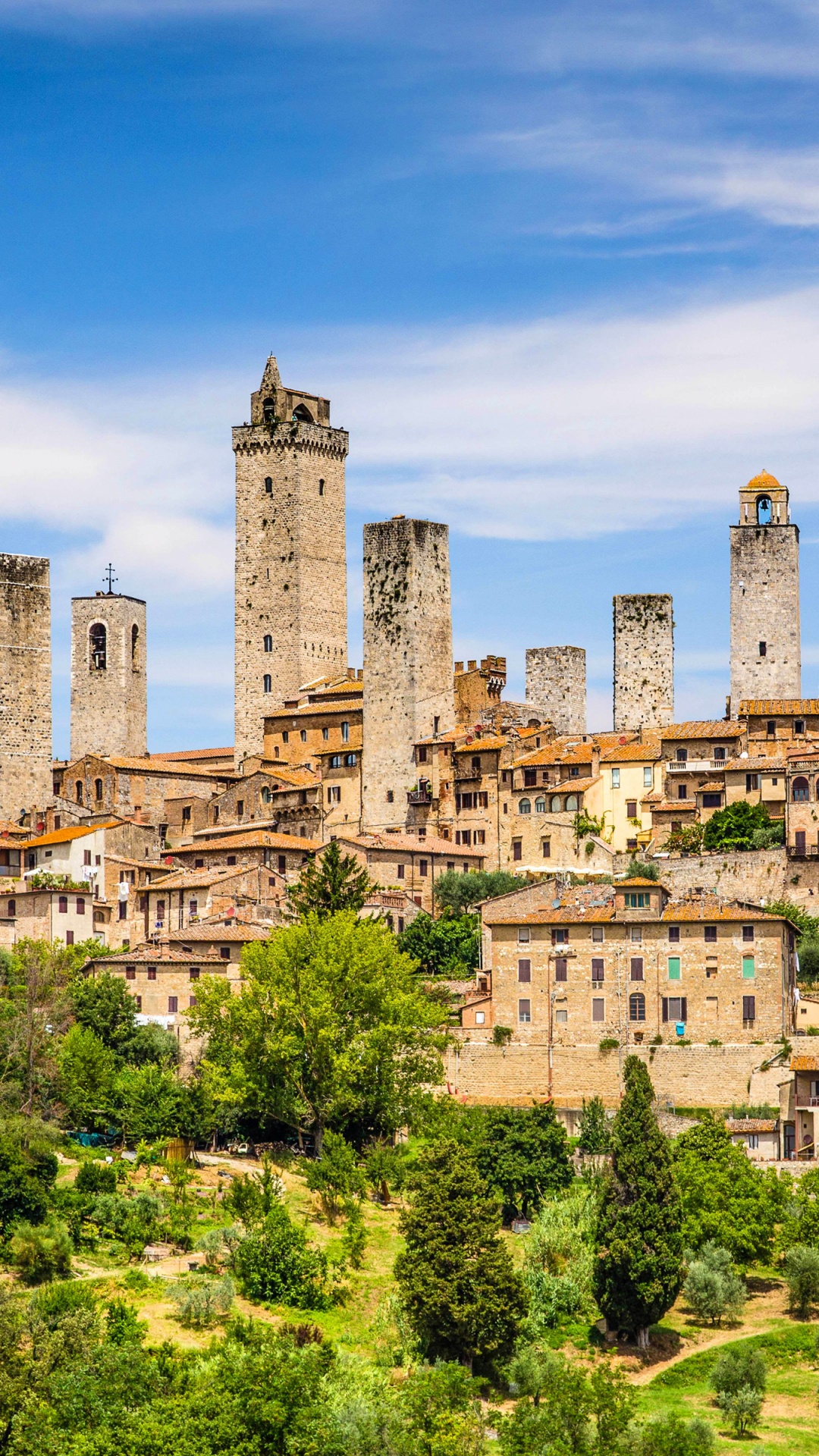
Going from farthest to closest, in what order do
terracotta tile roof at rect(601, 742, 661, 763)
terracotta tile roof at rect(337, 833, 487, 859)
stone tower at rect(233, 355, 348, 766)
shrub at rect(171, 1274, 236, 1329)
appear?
1. stone tower at rect(233, 355, 348, 766)
2. terracotta tile roof at rect(601, 742, 661, 763)
3. terracotta tile roof at rect(337, 833, 487, 859)
4. shrub at rect(171, 1274, 236, 1329)

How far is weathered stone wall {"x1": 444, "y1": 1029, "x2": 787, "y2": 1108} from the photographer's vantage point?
66625 millimetres

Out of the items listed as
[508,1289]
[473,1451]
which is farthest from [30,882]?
[473,1451]

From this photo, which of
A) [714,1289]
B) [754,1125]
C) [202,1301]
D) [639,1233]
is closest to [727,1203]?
[714,1289]

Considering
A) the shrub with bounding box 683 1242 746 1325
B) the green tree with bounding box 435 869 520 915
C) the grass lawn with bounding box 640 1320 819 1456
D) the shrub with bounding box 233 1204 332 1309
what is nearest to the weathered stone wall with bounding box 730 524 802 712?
the green tree with bounding box 435 869 520 915

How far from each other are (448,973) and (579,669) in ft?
66.5

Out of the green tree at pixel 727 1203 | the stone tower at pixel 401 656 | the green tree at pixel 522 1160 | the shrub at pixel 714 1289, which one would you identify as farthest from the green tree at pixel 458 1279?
the stone tower at pixel 401 656

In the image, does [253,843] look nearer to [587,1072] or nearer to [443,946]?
[443,946]

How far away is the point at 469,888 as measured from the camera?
263ft

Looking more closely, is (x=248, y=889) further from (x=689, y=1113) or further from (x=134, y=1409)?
(x=134, y=1409)

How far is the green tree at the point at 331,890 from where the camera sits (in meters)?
72.9

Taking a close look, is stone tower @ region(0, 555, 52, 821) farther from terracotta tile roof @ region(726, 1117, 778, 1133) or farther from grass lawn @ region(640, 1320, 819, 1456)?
grass lawn @ region(640, 1320, 819, 1456)

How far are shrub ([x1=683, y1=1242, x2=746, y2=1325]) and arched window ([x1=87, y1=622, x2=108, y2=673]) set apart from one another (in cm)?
4811

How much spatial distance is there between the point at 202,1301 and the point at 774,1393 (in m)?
11.9

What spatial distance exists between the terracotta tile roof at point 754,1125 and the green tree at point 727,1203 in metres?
2.65
